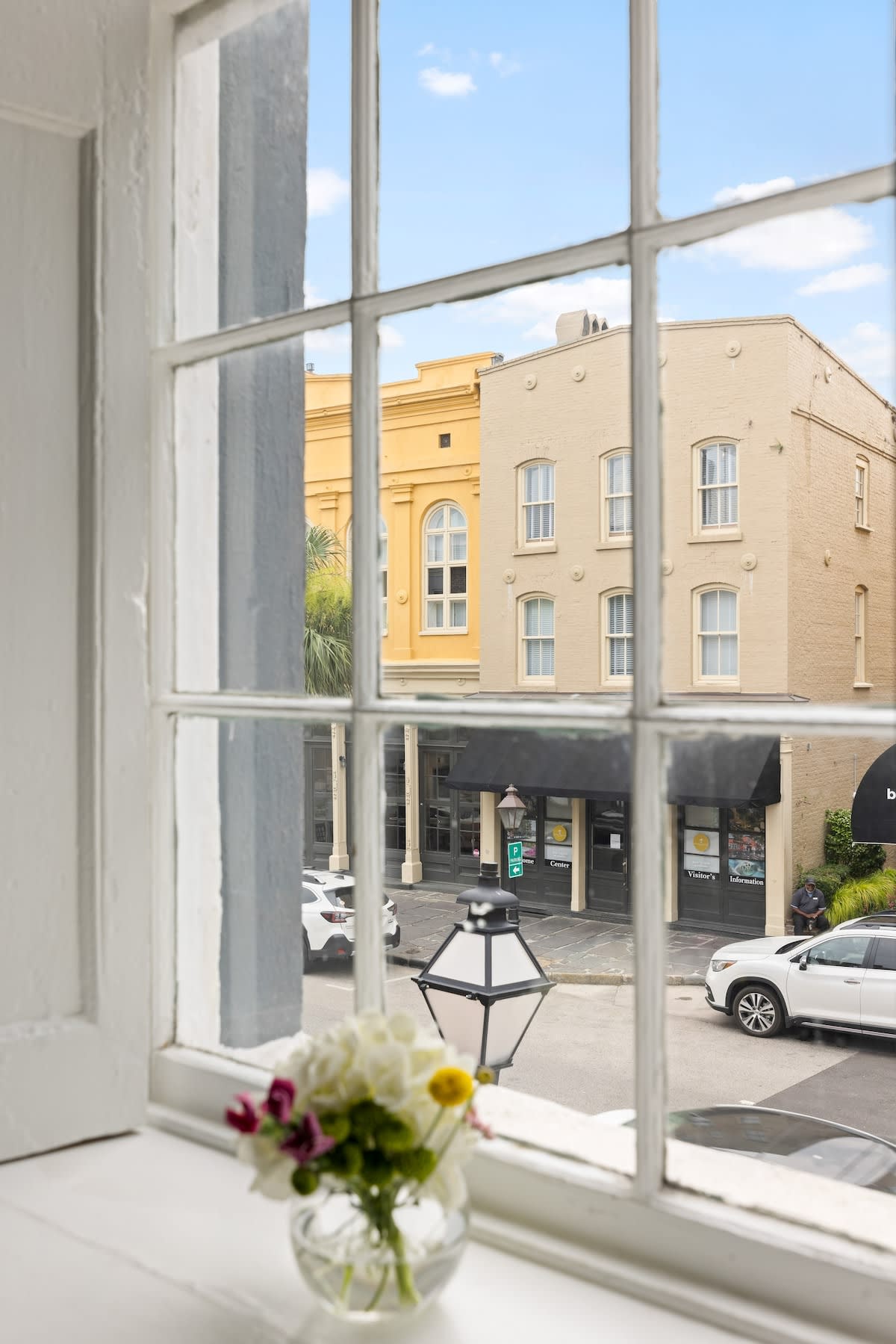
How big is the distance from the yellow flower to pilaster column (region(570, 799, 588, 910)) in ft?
0.90

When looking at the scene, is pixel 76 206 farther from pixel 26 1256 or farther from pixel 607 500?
pixel 26 1256

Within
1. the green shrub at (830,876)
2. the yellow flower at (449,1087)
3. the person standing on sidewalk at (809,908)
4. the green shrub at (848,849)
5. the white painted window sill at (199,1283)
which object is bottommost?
the white painted window sill at (199,1283)

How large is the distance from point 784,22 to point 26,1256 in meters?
1.26

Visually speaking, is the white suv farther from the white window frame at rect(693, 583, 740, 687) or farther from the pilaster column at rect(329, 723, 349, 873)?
the pilaster column at rect(329, 723, 349, 873)

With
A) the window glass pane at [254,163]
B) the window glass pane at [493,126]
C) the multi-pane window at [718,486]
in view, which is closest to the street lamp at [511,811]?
the multi-pane window at [718,486]

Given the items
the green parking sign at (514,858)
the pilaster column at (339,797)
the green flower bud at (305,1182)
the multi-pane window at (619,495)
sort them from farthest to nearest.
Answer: the pilaster column at (339,797) < the green parking sign at (514,858) < the multi-pane window at (619,495) < the green flower bud at (305,1182)

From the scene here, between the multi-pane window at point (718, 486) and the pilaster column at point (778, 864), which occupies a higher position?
the multi-pane window at point (718, 486)

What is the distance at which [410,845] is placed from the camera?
3.85ft

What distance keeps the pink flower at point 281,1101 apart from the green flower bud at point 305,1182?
4 cm

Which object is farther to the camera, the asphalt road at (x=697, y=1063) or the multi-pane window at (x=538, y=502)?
the multi-pane window at (x=538, y=502)

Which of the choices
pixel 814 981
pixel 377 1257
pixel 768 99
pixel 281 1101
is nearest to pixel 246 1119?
pixel 281 1101

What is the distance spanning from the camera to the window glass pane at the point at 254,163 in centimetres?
132

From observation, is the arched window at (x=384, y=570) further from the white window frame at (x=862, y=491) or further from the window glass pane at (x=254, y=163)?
the white window frame at (x=862, y=491)

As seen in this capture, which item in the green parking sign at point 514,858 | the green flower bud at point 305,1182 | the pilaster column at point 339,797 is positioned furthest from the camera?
the pilaster column at point 339,797
